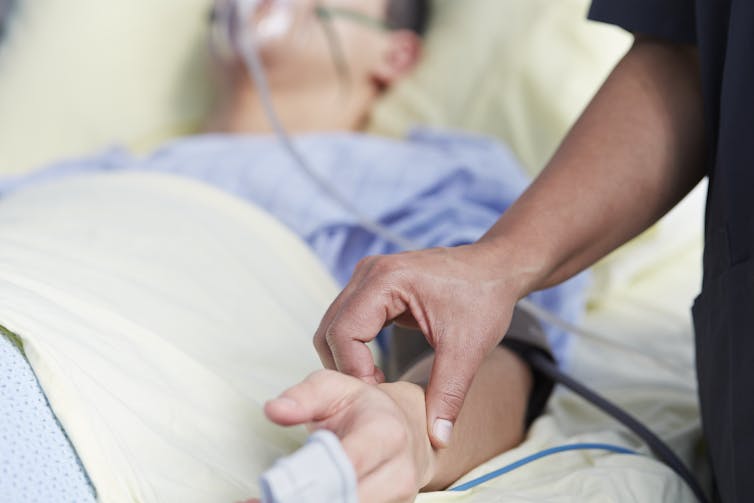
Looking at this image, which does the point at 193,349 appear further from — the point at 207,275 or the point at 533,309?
the point at 533,309

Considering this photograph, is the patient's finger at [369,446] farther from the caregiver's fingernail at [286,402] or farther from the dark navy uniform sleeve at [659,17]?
the dark navy uniform sleeve at [659,17]

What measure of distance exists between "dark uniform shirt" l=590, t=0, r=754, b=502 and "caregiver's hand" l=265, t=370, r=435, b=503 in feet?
0.81

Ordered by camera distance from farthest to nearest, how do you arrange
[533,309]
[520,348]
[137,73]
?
[137,73]
[533,309]
[520,348]

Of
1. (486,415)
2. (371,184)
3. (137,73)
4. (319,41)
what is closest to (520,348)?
(486,415)

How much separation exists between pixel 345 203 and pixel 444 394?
2.05 feet

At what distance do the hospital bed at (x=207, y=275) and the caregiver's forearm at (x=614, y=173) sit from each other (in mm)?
177

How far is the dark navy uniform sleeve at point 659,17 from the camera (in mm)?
750


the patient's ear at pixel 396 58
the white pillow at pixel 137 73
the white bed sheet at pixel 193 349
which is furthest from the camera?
the patient's ear at pixel 396 58

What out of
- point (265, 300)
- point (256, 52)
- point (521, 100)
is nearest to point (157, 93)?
point (256, 52)

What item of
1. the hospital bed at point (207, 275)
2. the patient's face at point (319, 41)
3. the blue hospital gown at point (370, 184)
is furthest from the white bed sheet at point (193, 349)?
the patient's face at point (319, 41)

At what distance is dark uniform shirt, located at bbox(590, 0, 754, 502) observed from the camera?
0.64 meters

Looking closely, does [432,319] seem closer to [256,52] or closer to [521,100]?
[521,100]

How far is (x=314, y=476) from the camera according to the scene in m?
0.46

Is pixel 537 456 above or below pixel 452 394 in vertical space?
below
